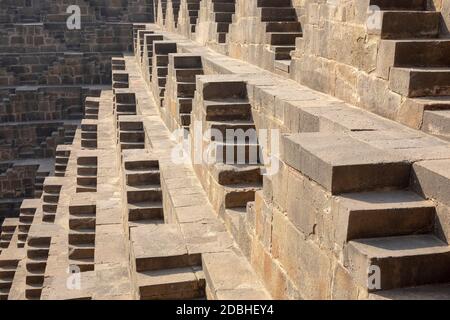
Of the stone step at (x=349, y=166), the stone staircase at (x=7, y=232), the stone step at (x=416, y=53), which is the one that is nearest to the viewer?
the stone step at (x=349, y=166)

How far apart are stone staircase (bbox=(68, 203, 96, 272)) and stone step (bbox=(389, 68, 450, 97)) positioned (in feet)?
14.9

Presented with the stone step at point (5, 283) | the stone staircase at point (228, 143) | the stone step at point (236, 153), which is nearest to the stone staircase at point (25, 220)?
the stone step at point (5, 283)

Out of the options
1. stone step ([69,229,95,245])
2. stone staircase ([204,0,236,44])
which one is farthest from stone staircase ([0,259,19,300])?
stone staircase ([204,0,236,44])

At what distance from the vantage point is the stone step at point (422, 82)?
14.0ft

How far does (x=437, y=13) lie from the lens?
187 inches

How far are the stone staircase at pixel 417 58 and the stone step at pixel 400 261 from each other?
4.42ft

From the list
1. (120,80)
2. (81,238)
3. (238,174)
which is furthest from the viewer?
(120,80)

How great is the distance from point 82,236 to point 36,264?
202 centimetres

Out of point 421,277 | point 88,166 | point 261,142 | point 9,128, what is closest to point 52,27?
point 9,128

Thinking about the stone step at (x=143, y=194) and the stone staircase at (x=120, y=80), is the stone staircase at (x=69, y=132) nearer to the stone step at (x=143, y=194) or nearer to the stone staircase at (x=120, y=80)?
the stone staircase at (x=120, y=80)

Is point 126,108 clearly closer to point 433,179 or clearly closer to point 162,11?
point 162,11

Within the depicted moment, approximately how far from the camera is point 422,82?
14.1ft

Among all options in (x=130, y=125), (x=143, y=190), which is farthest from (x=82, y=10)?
(x=143, y=190)
